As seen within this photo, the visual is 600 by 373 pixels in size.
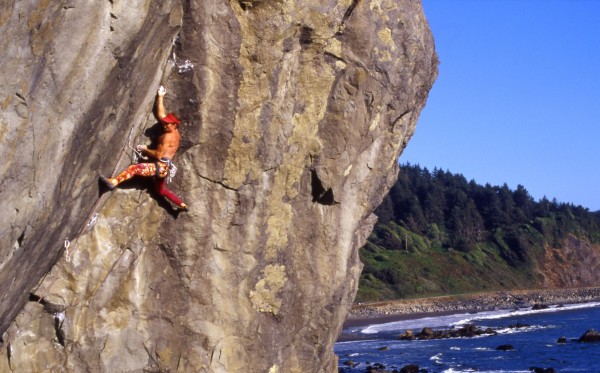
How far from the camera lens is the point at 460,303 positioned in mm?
87875

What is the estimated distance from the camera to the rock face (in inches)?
322

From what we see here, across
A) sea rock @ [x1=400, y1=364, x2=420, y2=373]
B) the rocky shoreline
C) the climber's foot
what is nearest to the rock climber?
the climber's foot

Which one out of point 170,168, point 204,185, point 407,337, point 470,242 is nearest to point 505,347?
point 407,337

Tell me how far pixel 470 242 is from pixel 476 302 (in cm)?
2185

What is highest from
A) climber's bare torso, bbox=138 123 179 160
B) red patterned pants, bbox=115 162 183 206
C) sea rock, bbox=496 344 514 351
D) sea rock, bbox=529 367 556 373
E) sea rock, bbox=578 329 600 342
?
climber's bare torso, bbox=138 123 179 160

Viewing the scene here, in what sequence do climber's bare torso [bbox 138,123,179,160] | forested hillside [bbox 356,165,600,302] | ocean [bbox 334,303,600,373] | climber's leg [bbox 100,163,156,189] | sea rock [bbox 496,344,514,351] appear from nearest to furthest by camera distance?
climber's leg [bbox 100,163,156,189] → climber's bare torso [bbox 138,123,179,160] → ocean [bbox 334,303,600,373] → sea rock [bbox 496,344,514,351] → forested hillside [bbox 356,165,600,302]

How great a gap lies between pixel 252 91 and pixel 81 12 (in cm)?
356

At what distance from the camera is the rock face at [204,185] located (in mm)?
8188

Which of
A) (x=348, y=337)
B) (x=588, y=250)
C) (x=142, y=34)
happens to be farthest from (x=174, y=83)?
(x=588, y=250)

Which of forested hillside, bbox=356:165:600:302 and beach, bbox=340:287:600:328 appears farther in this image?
forested hillside, bbox=356:165:600:302

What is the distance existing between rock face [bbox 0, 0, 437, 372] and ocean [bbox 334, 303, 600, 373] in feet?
94.2

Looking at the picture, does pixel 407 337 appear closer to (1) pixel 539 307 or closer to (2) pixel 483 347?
(2) pixel 483 347

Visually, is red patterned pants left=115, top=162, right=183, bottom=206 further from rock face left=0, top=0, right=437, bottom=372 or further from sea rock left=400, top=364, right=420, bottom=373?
sea rock left=400, top=364, right=420, bottom=373

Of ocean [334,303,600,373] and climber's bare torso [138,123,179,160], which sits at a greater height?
climber's bare torso [138,123,179,160]
